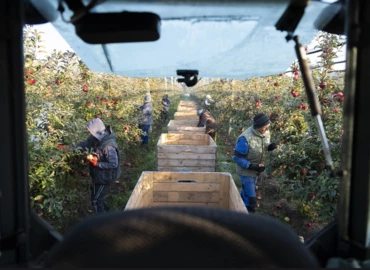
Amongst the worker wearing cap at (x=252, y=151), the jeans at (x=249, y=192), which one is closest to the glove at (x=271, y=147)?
the worker wearing cap at (x=252, y=151)

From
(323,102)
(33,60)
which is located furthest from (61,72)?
(323,102)

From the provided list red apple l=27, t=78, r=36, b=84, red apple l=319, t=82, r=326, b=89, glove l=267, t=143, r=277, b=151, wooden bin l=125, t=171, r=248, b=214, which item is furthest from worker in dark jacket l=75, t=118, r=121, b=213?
red apple l=319, t=82, r=326, b=89

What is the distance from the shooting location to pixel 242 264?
0.80 metres

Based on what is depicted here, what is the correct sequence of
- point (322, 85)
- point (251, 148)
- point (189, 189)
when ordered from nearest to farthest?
1. point (322, 85)
2. point (189, 189)
3. point (251, 148)

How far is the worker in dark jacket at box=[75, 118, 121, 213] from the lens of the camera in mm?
4613

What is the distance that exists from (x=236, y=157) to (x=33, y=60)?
316 cm

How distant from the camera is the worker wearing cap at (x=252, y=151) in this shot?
193 inches

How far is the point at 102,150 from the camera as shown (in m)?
4.72

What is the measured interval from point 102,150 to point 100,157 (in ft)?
0.39

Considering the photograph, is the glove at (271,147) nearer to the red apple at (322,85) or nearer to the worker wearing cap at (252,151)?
the worker wearing cap at (252,151)

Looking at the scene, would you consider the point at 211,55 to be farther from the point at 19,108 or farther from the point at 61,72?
the point at 61,72

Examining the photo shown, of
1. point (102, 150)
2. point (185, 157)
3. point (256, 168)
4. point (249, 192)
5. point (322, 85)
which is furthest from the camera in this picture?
point (185, 157)

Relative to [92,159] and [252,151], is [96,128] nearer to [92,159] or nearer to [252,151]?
[92,159]

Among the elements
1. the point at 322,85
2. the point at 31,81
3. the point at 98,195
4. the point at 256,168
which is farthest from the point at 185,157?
the point at 31,81
